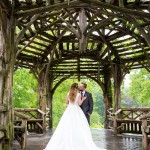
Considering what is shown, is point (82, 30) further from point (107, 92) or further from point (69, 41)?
point (107, 92)

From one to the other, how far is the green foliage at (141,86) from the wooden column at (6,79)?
10691 mm

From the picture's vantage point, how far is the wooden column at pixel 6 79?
18.3 feet

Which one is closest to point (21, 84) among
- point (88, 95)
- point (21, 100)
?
point (21, 100)

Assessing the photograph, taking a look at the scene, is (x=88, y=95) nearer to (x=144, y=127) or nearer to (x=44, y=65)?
(x=144, y=127)

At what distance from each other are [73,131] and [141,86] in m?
10.5

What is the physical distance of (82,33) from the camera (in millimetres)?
7645

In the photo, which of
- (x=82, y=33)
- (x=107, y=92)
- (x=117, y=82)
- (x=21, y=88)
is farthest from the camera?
(x=107, y=92)

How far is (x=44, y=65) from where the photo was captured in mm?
11922

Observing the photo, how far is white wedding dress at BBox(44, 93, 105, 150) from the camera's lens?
5918 mm

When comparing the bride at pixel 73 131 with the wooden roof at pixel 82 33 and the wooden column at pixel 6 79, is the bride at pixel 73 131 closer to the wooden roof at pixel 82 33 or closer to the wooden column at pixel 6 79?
the wooden column at pixel 6 79

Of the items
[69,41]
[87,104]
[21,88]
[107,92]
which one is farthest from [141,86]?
[87,104]

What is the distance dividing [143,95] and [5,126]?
10962 mm

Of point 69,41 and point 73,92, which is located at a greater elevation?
point 69,41

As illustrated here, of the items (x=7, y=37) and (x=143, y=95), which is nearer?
(x=7, y=37)
